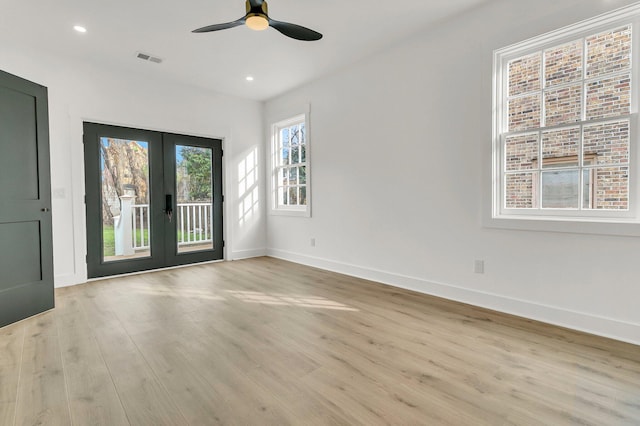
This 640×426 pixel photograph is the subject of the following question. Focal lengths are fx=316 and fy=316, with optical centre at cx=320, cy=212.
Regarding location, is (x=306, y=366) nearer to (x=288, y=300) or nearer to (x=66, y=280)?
(x=288, y=300)

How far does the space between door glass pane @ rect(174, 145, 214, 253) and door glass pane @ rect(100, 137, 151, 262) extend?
0.48 meters

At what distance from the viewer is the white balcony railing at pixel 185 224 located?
4852 mm

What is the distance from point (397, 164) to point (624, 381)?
8.93 ft

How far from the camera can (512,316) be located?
290 cm

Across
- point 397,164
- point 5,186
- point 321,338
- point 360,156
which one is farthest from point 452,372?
point 5,186

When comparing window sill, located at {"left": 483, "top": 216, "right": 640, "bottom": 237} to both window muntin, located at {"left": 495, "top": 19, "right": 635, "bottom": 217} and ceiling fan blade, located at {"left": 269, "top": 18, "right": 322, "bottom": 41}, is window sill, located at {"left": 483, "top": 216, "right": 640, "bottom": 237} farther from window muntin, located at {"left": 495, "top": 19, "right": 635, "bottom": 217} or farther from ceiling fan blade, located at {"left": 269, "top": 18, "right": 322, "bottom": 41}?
ceiling fan blade, located at {"left": 269, "top": 18, "right": 322, "bottom": 41}

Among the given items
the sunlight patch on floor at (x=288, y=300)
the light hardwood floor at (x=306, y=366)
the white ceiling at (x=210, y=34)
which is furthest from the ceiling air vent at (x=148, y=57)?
the sunlight patch on floor at (x=288, y=300)

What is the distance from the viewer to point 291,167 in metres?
5.67

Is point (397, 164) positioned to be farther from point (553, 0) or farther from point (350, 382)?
point (350, 382)

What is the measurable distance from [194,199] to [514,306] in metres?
4.76

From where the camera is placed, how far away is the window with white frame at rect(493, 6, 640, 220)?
2473 millimetres

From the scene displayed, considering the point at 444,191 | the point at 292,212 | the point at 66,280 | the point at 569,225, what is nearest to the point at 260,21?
the point at 444,191

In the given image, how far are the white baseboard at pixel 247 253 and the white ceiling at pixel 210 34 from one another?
296 cm

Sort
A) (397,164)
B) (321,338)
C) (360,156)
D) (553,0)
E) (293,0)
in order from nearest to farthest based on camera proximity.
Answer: (321,338)
(553,0)
(293,0)
(397,164)
(360,156)
